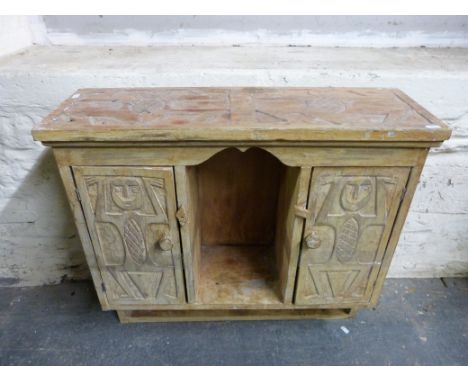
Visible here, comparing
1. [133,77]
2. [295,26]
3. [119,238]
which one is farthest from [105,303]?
[295,26]

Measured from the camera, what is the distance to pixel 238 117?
0.92m

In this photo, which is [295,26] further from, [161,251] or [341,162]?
[161,251]

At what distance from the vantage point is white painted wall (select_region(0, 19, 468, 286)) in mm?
1197

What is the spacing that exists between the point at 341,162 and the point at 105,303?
98cm

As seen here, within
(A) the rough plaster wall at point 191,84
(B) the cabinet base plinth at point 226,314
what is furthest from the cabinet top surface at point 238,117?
(B) the cabinet base plinth at point 226,314

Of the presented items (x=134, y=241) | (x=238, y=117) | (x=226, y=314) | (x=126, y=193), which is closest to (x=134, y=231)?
(x=134, y=241)

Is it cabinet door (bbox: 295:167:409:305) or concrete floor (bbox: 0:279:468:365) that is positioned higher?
cabinet door (bbox: 295:167:409:305)

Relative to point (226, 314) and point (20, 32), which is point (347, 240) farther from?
point (20, 32)

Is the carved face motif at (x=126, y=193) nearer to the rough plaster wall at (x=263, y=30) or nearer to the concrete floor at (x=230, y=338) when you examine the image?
the concrete floor at (x=230, y=338)

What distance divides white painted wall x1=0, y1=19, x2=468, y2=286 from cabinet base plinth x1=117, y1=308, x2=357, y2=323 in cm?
42

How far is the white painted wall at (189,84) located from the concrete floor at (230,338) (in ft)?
0.67

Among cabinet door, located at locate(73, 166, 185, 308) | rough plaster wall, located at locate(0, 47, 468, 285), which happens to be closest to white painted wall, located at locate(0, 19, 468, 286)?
rough plaster wall, located at locate(0, 47, 468, 285)

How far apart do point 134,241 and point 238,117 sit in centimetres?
52

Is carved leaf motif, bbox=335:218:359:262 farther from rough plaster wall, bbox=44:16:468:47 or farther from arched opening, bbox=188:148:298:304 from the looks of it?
rough plaster wall, bbox=44:16:468:47
